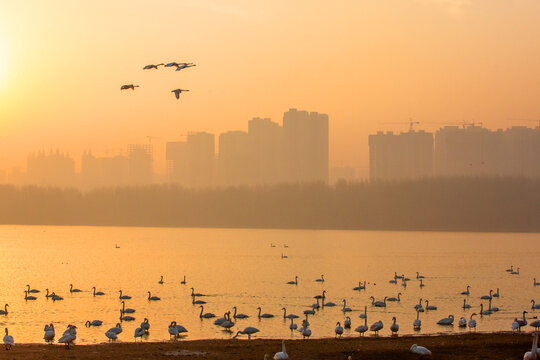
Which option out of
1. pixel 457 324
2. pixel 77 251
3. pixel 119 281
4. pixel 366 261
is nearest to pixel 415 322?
pixel 457 324

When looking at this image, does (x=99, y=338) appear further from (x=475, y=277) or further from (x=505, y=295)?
(x=475, y=277)

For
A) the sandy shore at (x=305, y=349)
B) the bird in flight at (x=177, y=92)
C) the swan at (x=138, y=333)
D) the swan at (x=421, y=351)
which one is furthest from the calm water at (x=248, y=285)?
the bird in flight at (x=177, y=92)

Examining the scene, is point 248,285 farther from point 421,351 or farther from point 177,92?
point 177,92

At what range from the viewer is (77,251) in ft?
350

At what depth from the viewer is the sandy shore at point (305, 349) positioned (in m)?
21.7

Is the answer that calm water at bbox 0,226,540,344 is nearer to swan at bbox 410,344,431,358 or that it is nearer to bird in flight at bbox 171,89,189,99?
swan at bbox 410,344,431,358

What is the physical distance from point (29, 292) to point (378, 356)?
3215cm

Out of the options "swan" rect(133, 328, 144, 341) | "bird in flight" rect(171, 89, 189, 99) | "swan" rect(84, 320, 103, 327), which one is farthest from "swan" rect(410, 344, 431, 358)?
"swan" rect(84, 320, 103, 327)

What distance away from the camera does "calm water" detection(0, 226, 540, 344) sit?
3512cm

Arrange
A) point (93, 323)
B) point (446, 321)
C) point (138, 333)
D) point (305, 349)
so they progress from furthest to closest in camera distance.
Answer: point (446, 321) < point (93, 323) < point (138, 333) < point (305, 349)

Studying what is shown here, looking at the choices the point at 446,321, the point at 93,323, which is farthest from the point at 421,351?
the point at 93,323

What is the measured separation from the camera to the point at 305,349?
23719mm

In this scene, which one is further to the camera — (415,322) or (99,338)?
(415,322)

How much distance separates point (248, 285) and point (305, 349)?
102ft
